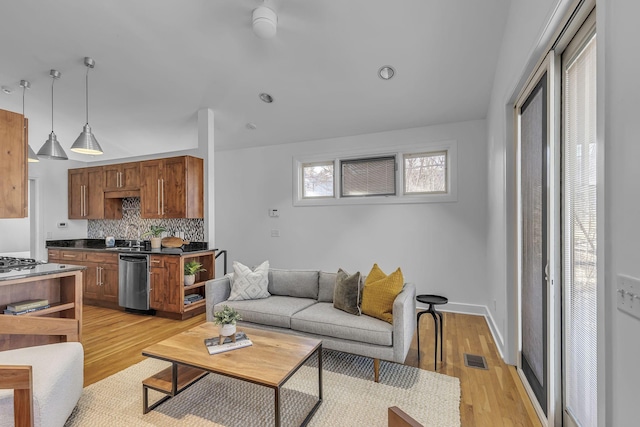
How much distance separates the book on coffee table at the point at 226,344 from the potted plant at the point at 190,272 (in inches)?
79.7

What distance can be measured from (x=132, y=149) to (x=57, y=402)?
202 inches

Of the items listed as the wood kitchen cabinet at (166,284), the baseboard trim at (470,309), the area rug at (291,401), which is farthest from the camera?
the wood kitchen cabinet at (166,284)

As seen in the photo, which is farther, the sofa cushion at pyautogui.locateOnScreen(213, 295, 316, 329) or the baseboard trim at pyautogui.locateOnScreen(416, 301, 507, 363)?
the baseboard trim at pyautogui.locateOnScreen(416, 301, 507, 363)

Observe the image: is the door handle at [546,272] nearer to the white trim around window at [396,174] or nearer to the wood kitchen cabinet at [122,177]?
the white trim around window at [396,174]

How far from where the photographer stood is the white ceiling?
2.76 metres

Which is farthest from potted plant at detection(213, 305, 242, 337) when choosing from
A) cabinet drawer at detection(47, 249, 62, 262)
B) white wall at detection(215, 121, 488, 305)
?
cabinet drawer at detection(47, 249, 62, 262)

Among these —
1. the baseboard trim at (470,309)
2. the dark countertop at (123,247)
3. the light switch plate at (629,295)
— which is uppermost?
the light switch plate at (629,295)

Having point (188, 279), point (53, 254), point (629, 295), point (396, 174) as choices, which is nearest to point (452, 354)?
point (629, 295)

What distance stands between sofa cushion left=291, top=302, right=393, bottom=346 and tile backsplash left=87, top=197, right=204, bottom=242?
9.50 feet

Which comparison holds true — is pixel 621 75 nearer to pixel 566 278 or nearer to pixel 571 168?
pixel 571 168

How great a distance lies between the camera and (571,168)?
1.67m

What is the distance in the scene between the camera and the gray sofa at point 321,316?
242 centimetres

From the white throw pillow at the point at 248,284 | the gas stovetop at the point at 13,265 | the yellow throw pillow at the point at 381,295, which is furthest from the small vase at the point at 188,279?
the yellow throw pillow at the point at 381,295

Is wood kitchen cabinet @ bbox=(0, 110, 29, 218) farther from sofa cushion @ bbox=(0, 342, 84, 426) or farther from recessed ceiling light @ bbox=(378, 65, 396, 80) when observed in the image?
recessed ceiling light @ bbox=(378, 65, 396, 80)
